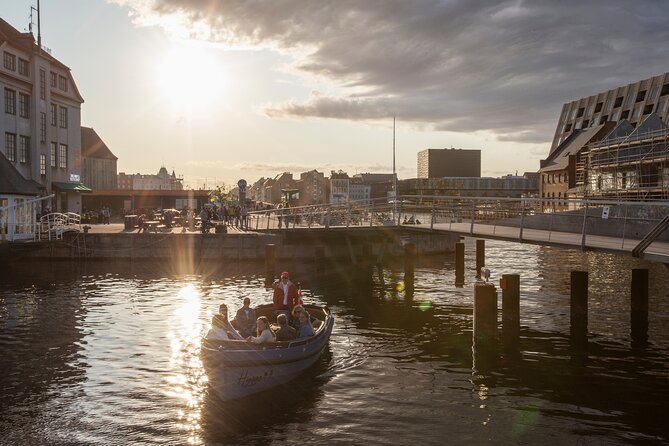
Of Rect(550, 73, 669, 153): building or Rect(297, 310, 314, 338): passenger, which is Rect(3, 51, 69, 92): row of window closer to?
Rect(297, 310, 314, 338): passenger

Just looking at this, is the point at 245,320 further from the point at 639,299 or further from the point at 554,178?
the point at 554,178

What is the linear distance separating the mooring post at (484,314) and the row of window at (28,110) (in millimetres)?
46244

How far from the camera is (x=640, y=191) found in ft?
173

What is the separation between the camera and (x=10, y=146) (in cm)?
5362

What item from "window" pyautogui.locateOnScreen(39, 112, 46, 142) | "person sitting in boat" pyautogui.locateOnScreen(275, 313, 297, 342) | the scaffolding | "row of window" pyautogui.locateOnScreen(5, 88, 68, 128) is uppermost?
"row of window" pyautogui.locateOnScreen(5, 88, 68, 128)

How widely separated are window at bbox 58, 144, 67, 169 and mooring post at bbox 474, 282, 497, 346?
50529mm

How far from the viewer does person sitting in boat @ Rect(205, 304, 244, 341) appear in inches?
685

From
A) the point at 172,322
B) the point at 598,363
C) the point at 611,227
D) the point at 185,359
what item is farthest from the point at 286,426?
the point at 611,227

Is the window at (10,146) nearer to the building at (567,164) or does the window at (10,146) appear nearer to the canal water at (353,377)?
the canal water at (353,377)

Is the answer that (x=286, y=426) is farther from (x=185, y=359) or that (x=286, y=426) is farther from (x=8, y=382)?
(x=8, y=382)

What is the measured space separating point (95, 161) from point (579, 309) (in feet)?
414

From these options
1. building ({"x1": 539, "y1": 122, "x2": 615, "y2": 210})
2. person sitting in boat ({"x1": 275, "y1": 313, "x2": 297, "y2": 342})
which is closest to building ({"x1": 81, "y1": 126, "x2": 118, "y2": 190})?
building ({"x1": 539, "y1": 122, "x2": 615, "y2": 210})

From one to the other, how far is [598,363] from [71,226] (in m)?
41.8

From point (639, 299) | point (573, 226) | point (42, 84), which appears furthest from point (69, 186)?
point (639, 299)
